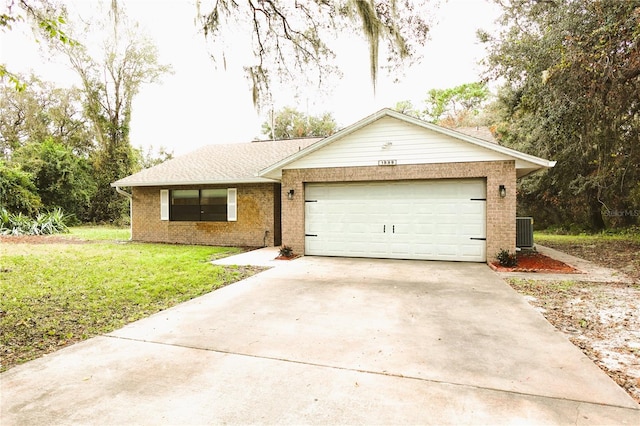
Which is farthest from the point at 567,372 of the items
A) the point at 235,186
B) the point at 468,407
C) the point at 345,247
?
the point at 235,186

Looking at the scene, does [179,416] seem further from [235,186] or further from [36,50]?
[235,186]

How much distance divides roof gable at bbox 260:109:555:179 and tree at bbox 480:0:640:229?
1987mm

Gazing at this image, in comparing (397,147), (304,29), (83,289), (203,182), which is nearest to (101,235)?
(203,182)

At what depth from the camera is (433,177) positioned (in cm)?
936

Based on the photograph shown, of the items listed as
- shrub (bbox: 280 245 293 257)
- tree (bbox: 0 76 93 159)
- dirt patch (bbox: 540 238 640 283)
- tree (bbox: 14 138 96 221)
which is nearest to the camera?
dirt patch (bbox: 540 238 640 283)

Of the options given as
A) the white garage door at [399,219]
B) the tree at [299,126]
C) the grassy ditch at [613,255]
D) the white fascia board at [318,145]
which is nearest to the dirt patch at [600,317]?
the grassy ditch at [613,255]

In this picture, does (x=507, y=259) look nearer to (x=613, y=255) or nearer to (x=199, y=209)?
(x=613, y=255)

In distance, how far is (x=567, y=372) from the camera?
3137 mm

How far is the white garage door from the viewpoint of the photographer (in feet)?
30.5

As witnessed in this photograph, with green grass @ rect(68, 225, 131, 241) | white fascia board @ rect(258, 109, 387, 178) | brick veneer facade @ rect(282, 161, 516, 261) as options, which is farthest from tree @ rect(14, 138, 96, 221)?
brick veneer facade @ rect(282, 161, 516, 261)

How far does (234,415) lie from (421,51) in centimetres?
598

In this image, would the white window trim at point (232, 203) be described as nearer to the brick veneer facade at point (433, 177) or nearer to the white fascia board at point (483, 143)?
the brick veneer facade at point (433, 177)

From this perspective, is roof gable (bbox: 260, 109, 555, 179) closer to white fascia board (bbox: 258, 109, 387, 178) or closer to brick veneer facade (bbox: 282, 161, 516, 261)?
white fascia board (bbox: 258, 109, 387, 178)

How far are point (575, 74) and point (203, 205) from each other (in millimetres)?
12067
